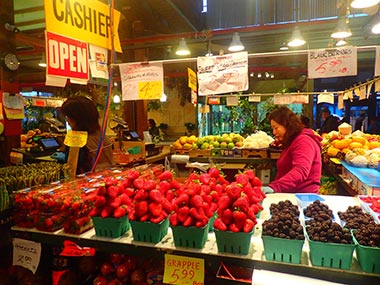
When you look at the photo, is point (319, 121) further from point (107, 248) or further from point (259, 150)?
point (107, 248)

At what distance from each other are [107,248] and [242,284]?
0.71 m

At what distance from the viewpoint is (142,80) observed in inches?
104

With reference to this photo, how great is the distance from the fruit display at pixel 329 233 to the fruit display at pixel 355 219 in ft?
0.39

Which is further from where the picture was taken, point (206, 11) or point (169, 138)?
point (169, 138)

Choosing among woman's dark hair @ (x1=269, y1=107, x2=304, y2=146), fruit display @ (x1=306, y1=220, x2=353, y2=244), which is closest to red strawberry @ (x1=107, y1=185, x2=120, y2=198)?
fruit display @ (x1=306, y1=220, x2=353, y2=244)

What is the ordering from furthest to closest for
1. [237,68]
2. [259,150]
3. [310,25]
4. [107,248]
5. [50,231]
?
[310,25]
[259,150]
[237,68]
[50,231]
[107,248]

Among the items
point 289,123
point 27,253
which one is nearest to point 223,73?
point 289,123

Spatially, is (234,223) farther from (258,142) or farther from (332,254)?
(258,142)

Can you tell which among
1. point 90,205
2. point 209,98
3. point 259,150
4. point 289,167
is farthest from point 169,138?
point 90,205

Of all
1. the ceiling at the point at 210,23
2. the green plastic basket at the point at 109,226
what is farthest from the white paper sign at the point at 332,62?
the ceiling at the point at 210,23

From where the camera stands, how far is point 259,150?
17.6ft

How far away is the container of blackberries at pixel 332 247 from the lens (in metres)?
1.21

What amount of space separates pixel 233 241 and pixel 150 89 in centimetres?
166

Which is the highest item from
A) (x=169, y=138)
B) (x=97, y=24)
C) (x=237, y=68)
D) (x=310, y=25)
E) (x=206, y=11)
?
(x=206, y=11)
